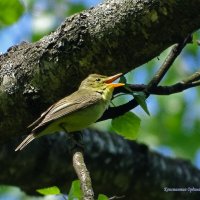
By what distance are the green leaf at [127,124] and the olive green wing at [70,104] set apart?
0.27 m

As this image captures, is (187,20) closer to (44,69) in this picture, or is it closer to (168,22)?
(168,22)

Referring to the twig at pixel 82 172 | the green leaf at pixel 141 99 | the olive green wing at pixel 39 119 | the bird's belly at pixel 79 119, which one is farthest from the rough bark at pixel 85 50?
the bird's belly at pixel 79 119

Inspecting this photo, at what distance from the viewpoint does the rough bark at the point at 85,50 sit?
2795mm

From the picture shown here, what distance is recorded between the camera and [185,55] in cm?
775

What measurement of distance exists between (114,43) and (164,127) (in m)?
5.08

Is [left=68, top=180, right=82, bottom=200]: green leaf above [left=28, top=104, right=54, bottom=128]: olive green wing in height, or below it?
below

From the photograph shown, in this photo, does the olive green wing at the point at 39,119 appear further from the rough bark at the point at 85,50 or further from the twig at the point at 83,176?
the twig at the point at 83,176

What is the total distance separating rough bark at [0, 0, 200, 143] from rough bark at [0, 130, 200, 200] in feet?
3.23

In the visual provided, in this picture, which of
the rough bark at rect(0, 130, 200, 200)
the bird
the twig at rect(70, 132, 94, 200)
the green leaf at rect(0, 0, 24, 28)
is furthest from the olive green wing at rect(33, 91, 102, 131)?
the green leaf at rect(0, 0, 24, 28)

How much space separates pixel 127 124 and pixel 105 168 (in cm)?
127

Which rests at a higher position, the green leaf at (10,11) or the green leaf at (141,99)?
the green leaf at (10,11)

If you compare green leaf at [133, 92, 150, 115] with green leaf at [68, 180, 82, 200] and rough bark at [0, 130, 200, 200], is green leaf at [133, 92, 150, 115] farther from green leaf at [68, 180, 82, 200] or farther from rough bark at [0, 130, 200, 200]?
rough bark at [0, 130, 200, 200]

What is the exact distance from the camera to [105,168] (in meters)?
4.65

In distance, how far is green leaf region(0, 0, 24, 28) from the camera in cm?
385
